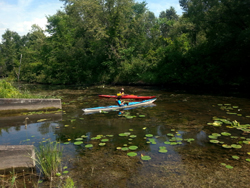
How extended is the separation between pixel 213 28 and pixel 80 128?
18026 mm

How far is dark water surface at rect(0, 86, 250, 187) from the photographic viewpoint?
425cm

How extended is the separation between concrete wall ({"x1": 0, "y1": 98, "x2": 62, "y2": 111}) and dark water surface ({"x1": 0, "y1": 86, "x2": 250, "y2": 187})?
55cm

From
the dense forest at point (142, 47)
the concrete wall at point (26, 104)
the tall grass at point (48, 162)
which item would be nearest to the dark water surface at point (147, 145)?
the tall grass at point (48, 162)

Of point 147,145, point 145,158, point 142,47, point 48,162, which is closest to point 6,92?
point 48,162

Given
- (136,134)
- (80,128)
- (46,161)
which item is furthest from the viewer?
(80,128)

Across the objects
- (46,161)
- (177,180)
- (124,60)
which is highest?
(124,60)

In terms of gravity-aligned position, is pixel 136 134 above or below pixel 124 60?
below

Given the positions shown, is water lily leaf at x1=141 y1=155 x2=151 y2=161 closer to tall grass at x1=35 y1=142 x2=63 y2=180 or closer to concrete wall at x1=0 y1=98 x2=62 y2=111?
tall grass at x1=35 y1=142 x2=63 y2=180

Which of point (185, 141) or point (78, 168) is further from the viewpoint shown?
point (185, 141)

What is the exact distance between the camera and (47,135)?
7105mm

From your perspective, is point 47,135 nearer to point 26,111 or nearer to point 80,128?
point 80,128

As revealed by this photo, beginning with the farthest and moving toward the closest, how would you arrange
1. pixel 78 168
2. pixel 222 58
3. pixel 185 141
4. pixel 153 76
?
pixel 153 76
pixel 222 58
pixel 185 141
pixel 78 168

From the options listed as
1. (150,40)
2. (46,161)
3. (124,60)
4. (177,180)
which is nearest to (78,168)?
(46,161)

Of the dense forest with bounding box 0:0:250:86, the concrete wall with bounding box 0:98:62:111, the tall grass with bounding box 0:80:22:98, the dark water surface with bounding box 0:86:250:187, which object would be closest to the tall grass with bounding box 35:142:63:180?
the dark water surface with bounding box 0:86:250:187
